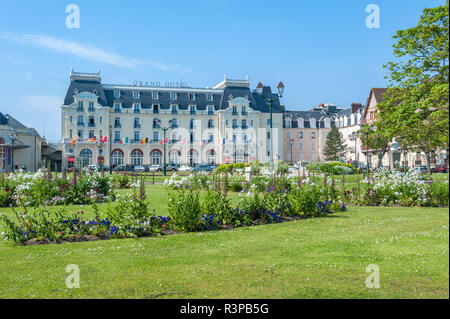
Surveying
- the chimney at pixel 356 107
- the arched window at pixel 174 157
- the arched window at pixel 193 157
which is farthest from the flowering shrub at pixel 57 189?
the chimney at pixel 356 107

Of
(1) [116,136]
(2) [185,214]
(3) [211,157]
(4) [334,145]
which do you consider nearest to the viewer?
(2) [185,214]

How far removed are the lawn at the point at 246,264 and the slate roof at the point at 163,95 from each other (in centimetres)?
6527

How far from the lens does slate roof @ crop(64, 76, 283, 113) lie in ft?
230

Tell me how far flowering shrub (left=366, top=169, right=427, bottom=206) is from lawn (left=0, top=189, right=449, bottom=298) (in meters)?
4.65

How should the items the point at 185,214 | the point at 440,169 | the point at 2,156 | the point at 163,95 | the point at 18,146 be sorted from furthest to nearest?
the point at 163,95
the point at 18,146
the point at 2,156
the point at 440,169
the point at 185,214

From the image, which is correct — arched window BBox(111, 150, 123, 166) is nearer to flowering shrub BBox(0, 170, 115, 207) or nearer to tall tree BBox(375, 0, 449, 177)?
flowering shrub BBox(0, 170, 115, 207)

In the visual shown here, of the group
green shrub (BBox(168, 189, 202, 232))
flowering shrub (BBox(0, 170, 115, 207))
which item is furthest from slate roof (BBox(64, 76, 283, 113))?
green shrub (BBox(168, 189, 202, 232))

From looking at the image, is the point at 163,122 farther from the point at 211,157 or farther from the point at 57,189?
the point at 57,189

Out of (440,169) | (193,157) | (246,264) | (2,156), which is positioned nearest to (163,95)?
(193,157)

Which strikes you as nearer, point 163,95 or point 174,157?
point 174,157

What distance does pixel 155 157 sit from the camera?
72562 millimetres

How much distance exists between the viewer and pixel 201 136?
74.8 meters

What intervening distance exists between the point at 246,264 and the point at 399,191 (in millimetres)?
10239

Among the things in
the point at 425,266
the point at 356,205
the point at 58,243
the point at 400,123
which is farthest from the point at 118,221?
the point at 356,205
